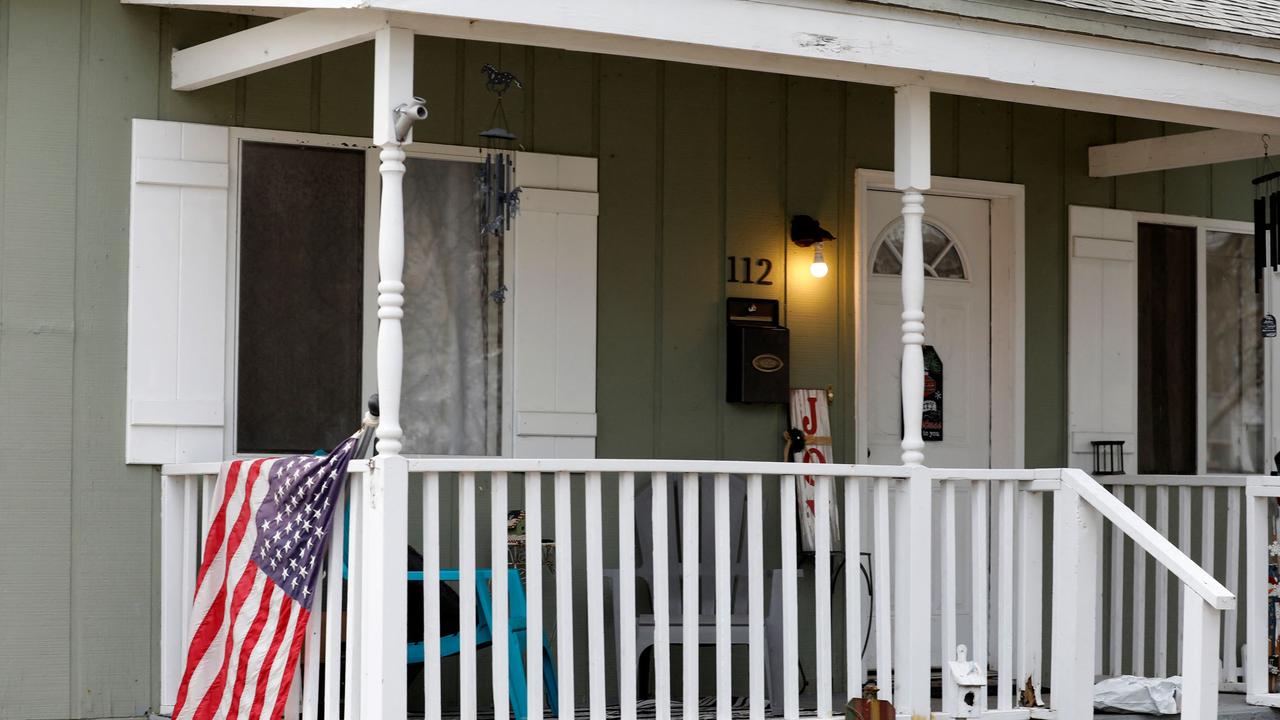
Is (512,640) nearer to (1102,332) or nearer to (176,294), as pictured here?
(176,294)

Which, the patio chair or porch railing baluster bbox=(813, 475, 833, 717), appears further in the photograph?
the patio chair

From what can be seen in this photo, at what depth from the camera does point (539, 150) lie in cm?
645

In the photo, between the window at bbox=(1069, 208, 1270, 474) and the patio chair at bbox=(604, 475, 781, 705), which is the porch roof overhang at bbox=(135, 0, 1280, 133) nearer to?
the window at bbox=(1069, 208, 1270, 474)

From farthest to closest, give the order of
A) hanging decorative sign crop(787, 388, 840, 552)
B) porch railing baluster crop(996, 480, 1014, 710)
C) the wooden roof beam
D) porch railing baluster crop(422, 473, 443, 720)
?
hanging decorative sign crop(787, 388, 840, 552) → porch railing baluster crop(996, 480, 1014, 710) → the wooden roof beam → porch railing baluster crop(422, 473, 443, 720)

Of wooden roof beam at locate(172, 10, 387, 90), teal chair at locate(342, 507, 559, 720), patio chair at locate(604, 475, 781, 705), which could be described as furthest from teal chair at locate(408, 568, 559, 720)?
wooden roof beam at locate(172, 10, 387, 90)

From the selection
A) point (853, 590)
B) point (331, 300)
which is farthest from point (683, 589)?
point (331, 300)

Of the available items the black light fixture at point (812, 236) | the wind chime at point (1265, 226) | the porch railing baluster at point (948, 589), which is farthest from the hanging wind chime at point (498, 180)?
the wind chime at point (1265, 226)

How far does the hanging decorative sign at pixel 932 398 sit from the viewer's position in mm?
7309

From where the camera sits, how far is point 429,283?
20.6 feet

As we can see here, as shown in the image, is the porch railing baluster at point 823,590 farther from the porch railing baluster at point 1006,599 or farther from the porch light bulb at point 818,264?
the porch light bulb at point 818,264

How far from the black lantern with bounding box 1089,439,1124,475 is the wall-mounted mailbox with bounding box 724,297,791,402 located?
Result: 1.72m

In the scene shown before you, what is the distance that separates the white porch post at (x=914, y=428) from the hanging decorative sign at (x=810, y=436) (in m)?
1.12

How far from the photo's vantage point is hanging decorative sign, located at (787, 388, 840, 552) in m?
6.80

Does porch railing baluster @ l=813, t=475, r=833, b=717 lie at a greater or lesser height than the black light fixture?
lesser
